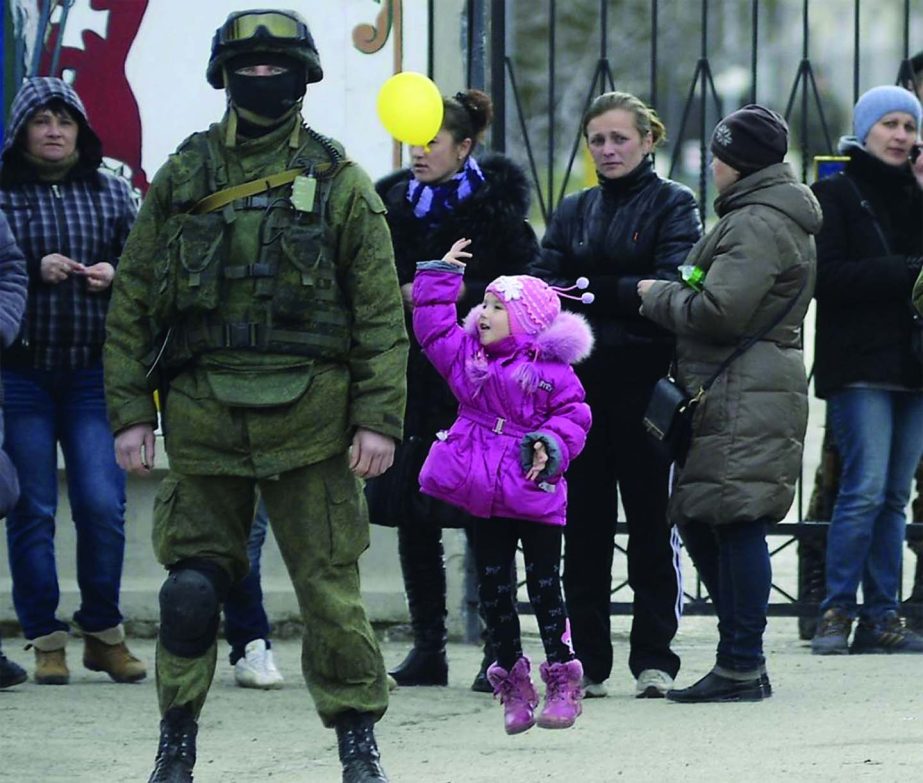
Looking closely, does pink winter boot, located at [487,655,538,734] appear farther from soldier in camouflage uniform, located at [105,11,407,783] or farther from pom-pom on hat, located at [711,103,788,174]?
pom-pom on hat, located at [711,103,788,174]

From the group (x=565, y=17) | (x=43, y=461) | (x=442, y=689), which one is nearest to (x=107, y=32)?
(x=43, y=461)

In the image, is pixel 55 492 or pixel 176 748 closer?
pixel 176 748

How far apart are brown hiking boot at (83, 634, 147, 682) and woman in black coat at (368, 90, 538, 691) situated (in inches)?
40.3

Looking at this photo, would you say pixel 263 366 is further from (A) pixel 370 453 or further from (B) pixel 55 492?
(B) pixel 55 492

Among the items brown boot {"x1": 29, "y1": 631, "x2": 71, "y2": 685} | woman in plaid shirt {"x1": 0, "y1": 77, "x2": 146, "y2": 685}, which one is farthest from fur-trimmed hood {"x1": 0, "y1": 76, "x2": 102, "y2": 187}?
brown boot {"x1": 29, "y1": 631, "x2": 71, "y2": 685}

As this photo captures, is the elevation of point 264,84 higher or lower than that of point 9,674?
higher

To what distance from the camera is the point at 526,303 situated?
240 inches

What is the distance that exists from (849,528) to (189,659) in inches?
126

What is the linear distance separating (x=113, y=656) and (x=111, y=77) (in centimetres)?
226

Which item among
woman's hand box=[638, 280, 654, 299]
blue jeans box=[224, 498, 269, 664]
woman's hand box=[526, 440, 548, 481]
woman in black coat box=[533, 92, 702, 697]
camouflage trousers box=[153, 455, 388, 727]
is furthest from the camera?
blue jeans box=[224, 498, 269, 664]

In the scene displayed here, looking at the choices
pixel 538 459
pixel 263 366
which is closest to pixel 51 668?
pixel 538 459

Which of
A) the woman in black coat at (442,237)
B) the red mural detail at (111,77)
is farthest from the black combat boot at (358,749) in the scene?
the red mural detail at (111,77)

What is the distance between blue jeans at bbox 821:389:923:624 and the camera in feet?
24.7

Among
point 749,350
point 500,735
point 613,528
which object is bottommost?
point 500,735
